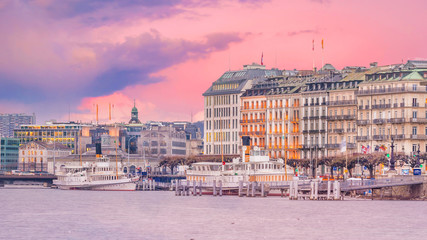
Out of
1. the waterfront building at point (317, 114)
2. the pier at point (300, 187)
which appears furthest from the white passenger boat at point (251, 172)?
the waterfront building at point (317, 114)

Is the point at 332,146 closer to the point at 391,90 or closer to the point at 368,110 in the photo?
the point at 368,110

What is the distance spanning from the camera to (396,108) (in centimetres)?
17825

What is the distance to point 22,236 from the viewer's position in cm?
9400

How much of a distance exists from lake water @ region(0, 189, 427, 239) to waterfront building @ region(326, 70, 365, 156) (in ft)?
140

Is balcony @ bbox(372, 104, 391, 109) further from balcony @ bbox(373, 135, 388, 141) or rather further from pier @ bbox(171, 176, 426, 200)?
pier @ bbox(171, 176, 426, 200)

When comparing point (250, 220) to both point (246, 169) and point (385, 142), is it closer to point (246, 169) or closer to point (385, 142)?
point (246, 169)

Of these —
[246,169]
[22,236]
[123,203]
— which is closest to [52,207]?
[123,203]

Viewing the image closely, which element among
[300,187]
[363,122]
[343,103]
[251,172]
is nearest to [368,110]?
[363,122]

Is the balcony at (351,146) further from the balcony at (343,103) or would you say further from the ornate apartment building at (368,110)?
the balcony at (343,103)

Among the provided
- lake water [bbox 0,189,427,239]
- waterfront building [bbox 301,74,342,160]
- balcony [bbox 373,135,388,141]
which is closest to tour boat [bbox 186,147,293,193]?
lake water [bbox 0,189,427,239]

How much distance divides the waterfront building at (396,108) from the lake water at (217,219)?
34.3 metres

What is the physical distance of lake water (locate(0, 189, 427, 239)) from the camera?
95.5m

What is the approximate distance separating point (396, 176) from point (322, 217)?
26.7m

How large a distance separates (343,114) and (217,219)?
270ft
